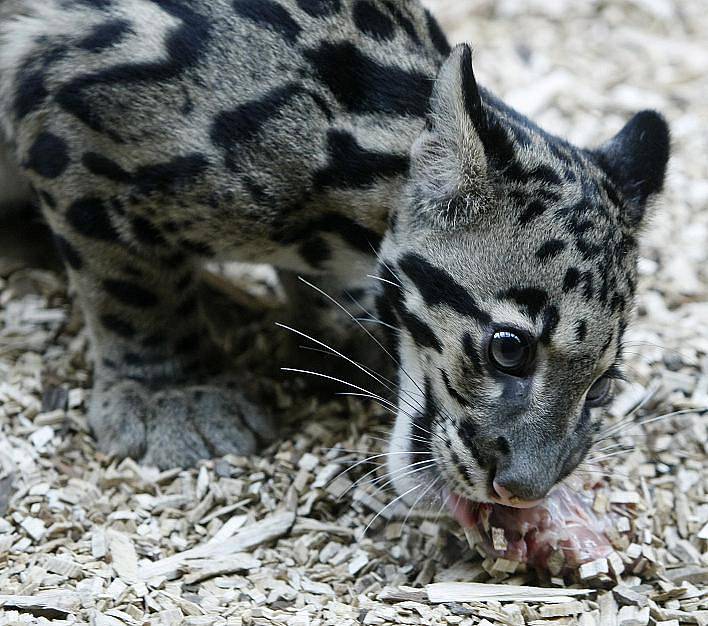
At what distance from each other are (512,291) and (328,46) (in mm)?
998

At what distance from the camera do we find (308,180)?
11.9ft

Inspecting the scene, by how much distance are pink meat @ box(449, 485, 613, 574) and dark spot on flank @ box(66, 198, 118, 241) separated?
1.46 m

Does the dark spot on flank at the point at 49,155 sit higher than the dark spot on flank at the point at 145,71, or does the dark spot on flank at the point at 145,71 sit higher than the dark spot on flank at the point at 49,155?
the dark spot on flank at the point at 145,71

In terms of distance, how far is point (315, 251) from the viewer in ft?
12.6

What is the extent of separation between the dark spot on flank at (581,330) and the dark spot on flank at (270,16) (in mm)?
1261

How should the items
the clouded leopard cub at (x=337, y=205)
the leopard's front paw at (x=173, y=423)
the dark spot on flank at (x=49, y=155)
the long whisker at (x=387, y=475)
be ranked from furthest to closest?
the leopard's front paw at (x=173, y=423), the dark spot on flank at (x=49, y=155), the long whisker at (x=387, y=475), the clouded leopard cub at (x=337, y=205)

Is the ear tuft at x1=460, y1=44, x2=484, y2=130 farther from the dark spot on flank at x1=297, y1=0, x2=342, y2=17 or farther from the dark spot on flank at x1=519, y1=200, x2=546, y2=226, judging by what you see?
the dark spot on flank at x1=297, y1=0, x2=342, y2=17

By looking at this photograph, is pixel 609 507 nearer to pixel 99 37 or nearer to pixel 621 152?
pixel 621 152

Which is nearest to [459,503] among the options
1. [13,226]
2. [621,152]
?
[621,152]

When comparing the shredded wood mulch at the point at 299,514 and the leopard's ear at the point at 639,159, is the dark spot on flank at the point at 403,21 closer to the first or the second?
the leopard's ear at the point at 639,159

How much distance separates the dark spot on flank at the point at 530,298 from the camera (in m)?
3.18

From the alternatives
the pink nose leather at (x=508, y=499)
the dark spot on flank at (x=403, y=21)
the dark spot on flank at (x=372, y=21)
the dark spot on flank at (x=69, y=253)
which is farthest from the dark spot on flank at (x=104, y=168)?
the pink nose leather at (x=508, y=499)

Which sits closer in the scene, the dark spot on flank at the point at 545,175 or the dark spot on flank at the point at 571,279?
the dark spot on flank at the point at 571,279

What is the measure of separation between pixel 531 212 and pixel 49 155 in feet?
5.35
